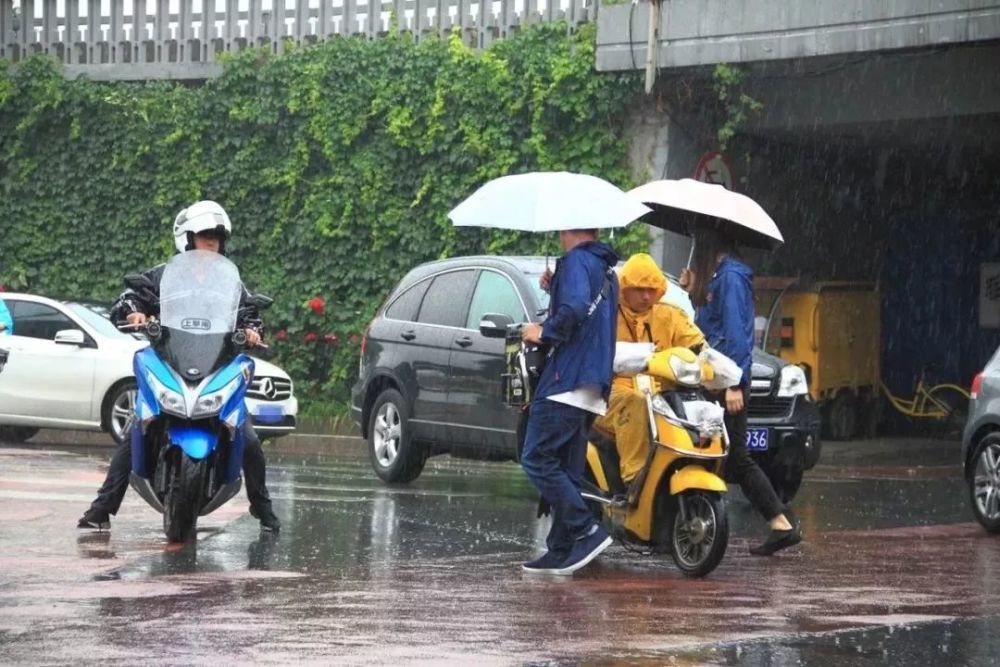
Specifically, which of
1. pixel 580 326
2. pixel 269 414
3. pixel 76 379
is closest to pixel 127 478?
pixel 580 326

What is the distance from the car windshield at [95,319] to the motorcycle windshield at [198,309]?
799 centimetres

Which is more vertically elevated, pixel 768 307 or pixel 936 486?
pixel 768 307

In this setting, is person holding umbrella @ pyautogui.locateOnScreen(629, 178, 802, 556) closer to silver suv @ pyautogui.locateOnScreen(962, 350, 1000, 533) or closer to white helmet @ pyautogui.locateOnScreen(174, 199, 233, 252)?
white helmet @ pyautogui.locateOnScreen(174, 199, 233, 252)

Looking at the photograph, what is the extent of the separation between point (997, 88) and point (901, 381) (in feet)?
31.3

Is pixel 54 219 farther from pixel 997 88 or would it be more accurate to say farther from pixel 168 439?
pixel 168 439

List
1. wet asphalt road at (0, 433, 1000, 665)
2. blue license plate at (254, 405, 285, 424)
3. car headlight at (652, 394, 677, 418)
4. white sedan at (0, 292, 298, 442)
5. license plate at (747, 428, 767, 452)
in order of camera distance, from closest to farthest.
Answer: wet asphalt road at (0, 433, 1000, 665), car headlight at (652, 394, 677, 418), license plate at (747, 428, 767, 452), blue license plate at (254, 405, 285, 424), white sedan at (0, 292, 298, 442)

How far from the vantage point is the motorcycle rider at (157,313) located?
404 inches

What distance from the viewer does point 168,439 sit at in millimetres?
9844

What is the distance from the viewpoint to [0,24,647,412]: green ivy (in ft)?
69.9

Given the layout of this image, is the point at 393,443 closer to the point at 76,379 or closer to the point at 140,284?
the point at 76,379

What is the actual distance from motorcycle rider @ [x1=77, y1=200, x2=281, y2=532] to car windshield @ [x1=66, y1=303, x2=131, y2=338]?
24.8 ft

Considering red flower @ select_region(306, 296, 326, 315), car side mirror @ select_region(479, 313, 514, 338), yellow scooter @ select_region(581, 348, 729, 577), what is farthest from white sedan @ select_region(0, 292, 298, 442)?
yellow scooter @ select_region(581, 348, 729, 577)

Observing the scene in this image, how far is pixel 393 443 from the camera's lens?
48.9ft

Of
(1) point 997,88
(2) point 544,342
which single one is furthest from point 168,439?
(1) point 997,88
